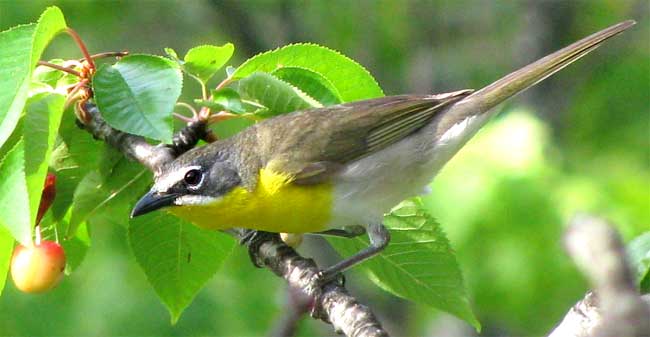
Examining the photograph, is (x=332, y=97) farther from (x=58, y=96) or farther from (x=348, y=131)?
(x=58, y=96)

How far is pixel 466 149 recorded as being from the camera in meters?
6.48

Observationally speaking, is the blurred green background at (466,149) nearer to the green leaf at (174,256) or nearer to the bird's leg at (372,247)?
the bird's leg at (372,247)

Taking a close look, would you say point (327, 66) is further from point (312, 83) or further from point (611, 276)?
point (611, 276)

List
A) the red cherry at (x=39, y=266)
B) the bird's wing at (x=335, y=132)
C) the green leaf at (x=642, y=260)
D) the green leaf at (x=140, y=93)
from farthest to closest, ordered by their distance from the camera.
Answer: the bird's wing at (x=335, y=132) → the red cherry at (x=39, y=266) → the green leaf at (x=140, y=93) → the green leaf at (x=642, y=260)

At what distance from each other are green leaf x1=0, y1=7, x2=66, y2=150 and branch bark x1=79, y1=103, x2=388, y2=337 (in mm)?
412

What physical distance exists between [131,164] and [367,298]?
6654 millimetres

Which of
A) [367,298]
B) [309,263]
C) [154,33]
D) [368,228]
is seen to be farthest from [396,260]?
[154,33]

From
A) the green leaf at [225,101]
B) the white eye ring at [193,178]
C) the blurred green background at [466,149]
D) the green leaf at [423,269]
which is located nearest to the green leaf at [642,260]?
the green leaf at [423,269]

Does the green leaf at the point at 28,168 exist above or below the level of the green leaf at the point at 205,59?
below

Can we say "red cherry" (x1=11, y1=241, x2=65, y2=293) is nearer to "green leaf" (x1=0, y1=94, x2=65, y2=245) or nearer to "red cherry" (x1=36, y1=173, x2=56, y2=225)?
"red cherry" (x1=36, y1=173, x2=56, y2=225)

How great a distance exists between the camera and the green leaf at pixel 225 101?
2.95 metres

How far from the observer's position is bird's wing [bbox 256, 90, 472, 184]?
3.81m

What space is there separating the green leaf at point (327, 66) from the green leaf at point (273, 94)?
0.10 m

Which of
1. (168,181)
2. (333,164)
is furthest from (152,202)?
(333,164)
